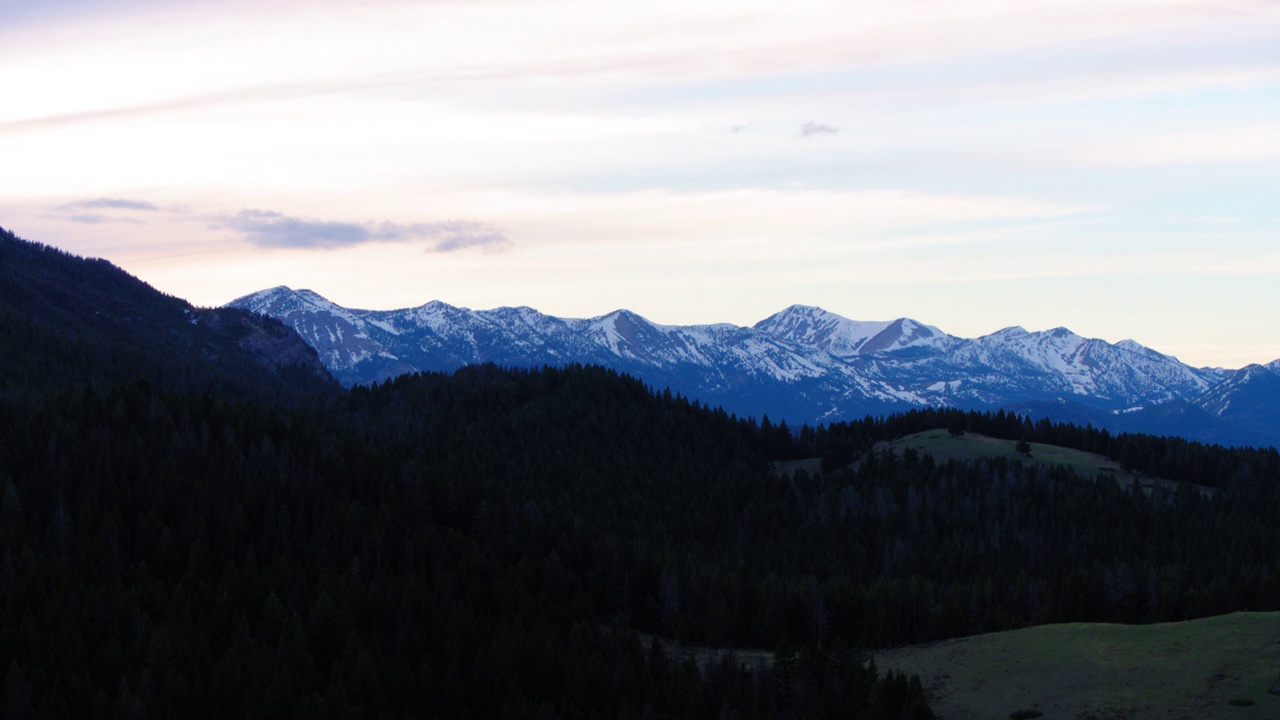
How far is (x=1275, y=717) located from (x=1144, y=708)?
1299cm

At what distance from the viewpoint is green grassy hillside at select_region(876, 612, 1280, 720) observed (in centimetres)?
12138

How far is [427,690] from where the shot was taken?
14975 cm

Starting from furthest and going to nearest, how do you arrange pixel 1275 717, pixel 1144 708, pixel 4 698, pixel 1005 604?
1. pixel 1005 604
2. pixel 4 698
3. pixel 1144 708
4. pixel 1275 717

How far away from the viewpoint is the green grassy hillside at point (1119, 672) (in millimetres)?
121375

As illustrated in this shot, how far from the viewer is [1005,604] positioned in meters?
190

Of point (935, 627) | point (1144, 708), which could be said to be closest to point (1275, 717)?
point (1144, 708)

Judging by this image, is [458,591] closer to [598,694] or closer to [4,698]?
[598,694]

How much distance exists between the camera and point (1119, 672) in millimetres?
133125

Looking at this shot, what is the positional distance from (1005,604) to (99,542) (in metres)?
142

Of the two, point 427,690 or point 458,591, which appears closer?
point 427,690

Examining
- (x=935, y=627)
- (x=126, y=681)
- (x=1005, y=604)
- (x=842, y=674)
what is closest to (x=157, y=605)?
(x=126, y=681)

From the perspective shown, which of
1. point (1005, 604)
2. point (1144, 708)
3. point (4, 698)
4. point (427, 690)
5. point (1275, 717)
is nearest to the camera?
point (1275, 717)

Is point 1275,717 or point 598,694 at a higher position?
point 1275,717

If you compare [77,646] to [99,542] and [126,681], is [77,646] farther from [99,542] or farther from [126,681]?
[99,542]
